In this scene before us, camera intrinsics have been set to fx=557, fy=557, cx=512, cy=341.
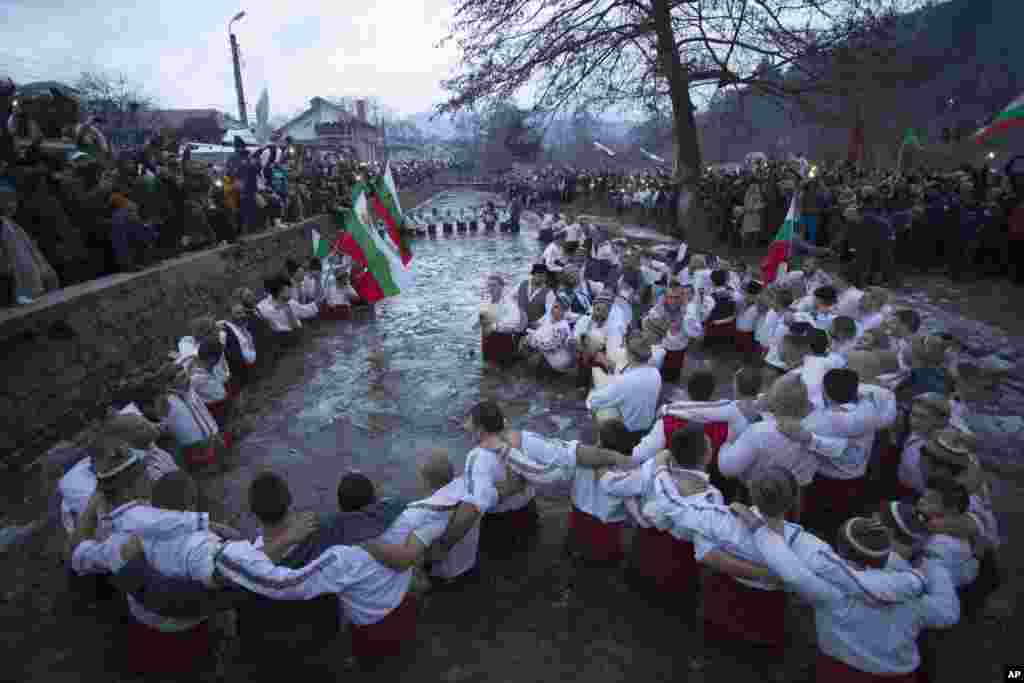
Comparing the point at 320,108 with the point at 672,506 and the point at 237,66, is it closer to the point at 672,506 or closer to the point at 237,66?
the point at 237,66

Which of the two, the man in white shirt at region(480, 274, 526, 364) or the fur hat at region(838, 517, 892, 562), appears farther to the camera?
the man in white shirt at region(480, 274, 526, 364)

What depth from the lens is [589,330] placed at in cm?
715

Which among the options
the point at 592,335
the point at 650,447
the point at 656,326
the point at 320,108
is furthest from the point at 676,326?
the point at 320,108

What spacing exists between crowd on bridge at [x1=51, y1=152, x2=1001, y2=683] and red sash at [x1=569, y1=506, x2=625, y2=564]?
1 cm

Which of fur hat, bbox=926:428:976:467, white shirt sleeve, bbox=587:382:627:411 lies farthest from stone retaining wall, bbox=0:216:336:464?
fur hat, bbox=926:428:976:467

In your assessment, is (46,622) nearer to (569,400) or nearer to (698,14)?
(569,400)

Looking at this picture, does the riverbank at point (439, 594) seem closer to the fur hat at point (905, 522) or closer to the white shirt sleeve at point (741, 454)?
the white shirt sleeve at point (741, 454)

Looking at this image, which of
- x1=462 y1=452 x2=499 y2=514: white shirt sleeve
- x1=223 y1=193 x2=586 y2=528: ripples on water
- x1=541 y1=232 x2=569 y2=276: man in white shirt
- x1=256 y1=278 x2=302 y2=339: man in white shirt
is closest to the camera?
x1=462 y1=452 x2=499 y2=514: white shirt sleeve

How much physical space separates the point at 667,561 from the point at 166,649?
9.17ft

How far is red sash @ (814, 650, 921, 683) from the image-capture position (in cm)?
238

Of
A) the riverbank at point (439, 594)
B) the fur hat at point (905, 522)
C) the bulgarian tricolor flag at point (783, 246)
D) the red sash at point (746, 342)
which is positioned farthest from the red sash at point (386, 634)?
the bulgarian tricolor flag at point (783, 246)

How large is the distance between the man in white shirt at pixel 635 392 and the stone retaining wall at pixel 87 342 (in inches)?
171

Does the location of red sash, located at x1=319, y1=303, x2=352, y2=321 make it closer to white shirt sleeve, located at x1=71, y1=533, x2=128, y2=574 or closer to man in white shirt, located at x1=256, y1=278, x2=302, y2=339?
man in white shirt, located at x1=256, y1=278, x2=302, y2=339

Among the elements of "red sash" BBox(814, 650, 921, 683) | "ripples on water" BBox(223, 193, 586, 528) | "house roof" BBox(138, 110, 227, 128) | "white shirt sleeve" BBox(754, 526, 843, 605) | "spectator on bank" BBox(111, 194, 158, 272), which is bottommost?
"ripples on water" BBox(223, 193, 586, 528)
